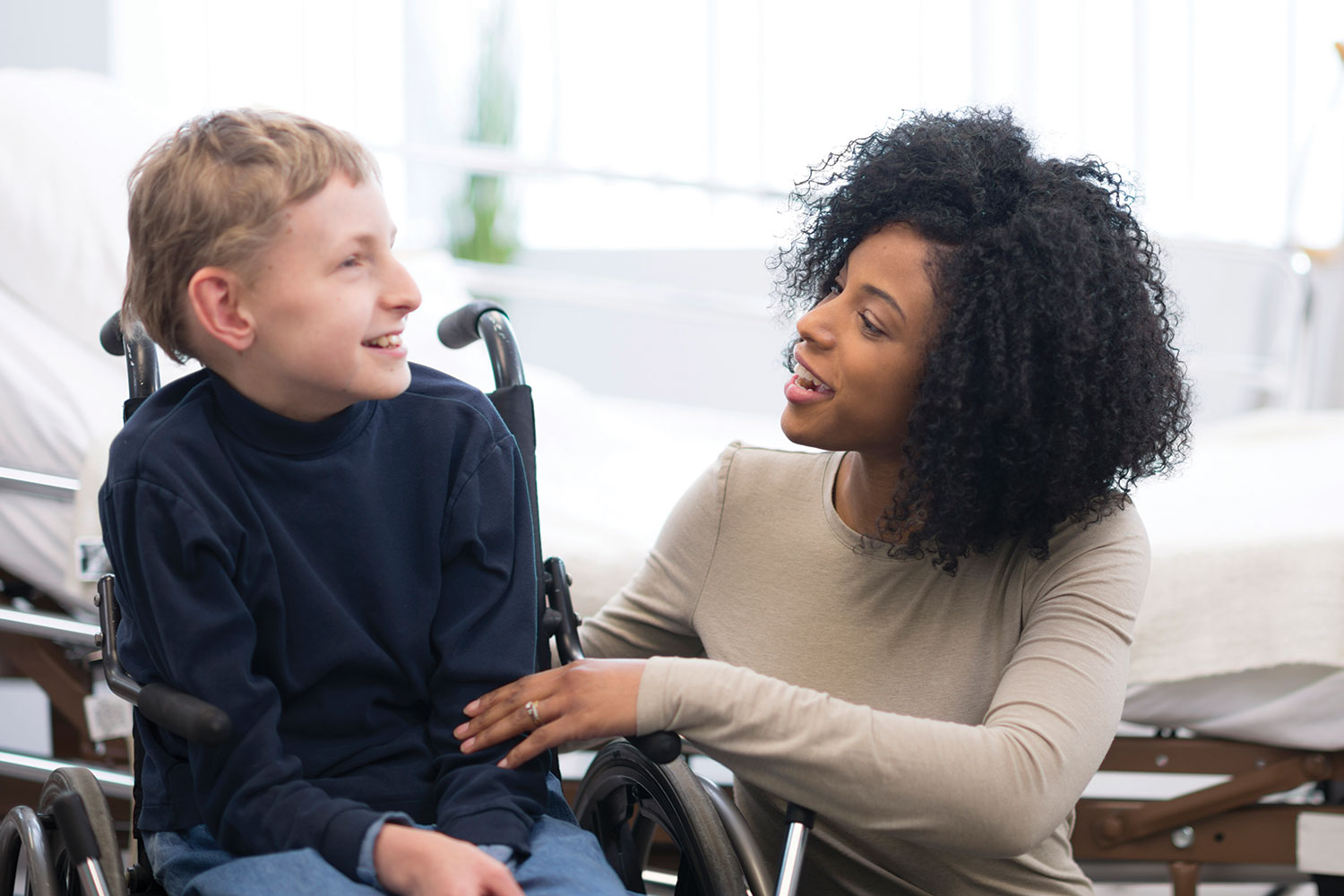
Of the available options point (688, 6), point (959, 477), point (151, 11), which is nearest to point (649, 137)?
point (688, 6)

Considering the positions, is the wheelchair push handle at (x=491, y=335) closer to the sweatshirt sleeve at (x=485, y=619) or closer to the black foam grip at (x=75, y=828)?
the sweatshirt sleeve at (x=485, y=619)

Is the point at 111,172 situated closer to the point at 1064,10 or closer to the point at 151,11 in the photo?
the point at 151,11

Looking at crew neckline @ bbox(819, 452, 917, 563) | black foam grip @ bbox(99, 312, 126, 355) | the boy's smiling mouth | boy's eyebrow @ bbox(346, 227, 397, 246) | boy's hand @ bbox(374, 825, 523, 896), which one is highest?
boy's eyebrow @ bbox(346, 227, 397, 246)

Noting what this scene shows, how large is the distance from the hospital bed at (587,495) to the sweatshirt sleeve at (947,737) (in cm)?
54

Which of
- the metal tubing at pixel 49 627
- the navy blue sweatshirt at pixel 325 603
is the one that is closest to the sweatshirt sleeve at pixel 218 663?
the navy blue sweatshirt at pixel 325 603

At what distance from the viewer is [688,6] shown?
3.48 m

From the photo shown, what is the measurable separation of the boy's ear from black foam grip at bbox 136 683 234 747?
27cm

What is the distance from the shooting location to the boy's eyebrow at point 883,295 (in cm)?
108

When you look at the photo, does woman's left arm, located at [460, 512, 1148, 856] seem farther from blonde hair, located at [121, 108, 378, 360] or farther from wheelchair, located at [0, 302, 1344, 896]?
blonde hair, located at [121, 108, 378, 360]

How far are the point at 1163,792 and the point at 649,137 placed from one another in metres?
2.21

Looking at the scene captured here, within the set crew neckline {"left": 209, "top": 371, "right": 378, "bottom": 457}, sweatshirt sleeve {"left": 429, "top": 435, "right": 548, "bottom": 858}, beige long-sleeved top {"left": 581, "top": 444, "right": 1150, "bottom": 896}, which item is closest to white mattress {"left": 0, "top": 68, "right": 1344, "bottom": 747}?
beige long-sleeved top {"left": 581, "top": 444, "right": 1150, "bottom": 896}

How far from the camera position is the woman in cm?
95

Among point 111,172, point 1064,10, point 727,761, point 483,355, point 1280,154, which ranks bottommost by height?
point 727,761

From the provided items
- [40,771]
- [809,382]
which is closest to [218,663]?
[809,382]
